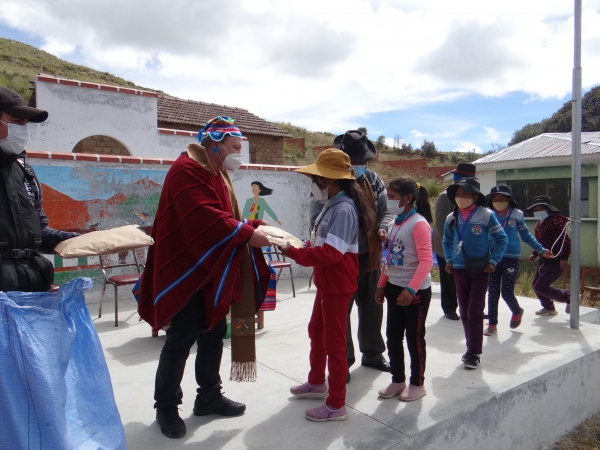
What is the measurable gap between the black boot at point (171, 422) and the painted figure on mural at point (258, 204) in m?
5.15

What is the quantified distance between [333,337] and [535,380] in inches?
71.9

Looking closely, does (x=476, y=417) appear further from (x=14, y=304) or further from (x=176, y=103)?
(x=176, y=103)

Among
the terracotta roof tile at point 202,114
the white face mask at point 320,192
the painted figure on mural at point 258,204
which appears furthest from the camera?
the terracotta roof tile at point 202,114

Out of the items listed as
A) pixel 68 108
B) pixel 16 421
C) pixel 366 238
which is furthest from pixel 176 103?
pixel 16 421

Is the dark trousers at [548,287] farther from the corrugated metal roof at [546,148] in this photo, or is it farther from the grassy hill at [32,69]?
the grassy hill at [32,69]

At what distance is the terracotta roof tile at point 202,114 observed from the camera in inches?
706

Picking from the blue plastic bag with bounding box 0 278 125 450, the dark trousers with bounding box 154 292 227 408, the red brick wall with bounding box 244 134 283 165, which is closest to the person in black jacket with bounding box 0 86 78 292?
the blue plastic bag with bounding box 0 278 125 450

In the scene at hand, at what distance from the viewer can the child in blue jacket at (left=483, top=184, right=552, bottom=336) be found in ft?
16.7

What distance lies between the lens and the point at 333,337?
118 inches

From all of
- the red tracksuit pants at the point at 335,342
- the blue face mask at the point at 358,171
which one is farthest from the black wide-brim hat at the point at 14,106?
the blue face mask at the point at 358,171

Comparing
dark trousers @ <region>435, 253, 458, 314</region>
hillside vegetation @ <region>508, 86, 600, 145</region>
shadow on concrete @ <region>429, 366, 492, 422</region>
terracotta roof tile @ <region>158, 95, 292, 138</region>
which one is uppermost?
hillside vegetation @ <region>508, 86, 600, 145</region>

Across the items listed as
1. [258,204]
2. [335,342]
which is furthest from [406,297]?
[258,204]

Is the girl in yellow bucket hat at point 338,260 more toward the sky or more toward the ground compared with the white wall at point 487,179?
more toward the ground

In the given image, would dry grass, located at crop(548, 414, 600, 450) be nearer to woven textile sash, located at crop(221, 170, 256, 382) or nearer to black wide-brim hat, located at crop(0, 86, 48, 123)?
woven textile sash, located at crop(221, 170, 256, 382)
